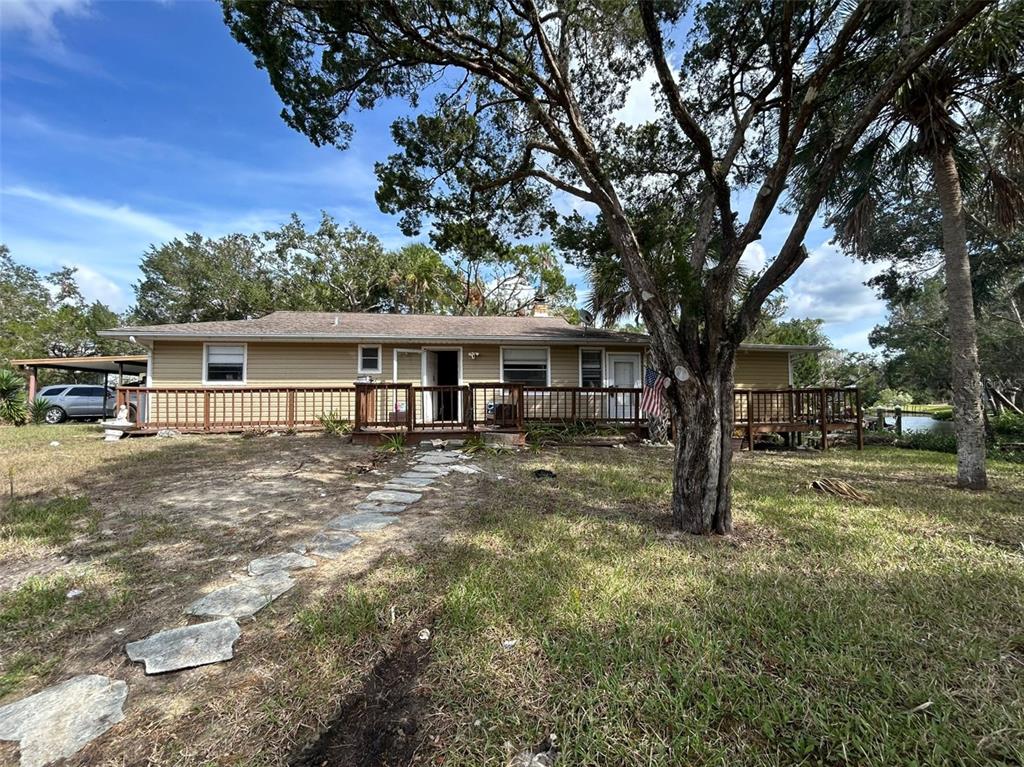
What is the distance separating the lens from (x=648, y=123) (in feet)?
20.4

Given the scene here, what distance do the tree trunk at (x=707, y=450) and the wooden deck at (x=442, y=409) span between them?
192 inches

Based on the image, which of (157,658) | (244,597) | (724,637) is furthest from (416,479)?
(724,637)

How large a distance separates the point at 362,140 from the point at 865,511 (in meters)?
7.82

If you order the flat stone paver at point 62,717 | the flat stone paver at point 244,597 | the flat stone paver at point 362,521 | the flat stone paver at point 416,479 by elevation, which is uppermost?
the flat stone paver at point 416,479

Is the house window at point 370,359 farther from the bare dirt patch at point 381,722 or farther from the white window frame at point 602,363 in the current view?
the bare dirt patch at point 381,722

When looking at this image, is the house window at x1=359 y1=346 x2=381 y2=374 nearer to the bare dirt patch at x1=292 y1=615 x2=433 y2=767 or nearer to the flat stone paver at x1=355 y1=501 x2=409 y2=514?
the flat stone paver at x1=355 y1=501 x2=409 y2=514

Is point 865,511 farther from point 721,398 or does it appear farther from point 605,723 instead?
point 605,723

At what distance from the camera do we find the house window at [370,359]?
11.1 meters

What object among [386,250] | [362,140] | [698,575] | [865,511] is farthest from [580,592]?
[386,250]

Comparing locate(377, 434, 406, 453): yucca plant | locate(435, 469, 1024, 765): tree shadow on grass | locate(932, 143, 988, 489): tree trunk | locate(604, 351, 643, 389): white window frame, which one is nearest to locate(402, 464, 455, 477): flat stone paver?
locate(377, 434, 406, 453): yucca plant

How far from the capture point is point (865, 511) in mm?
4328

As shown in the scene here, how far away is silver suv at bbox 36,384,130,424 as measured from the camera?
1418cm

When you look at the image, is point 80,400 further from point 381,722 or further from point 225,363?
point 381,722

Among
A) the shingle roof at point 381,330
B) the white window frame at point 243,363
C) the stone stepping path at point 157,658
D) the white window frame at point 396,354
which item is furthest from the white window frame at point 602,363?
the stone stepping path at point 157,658
